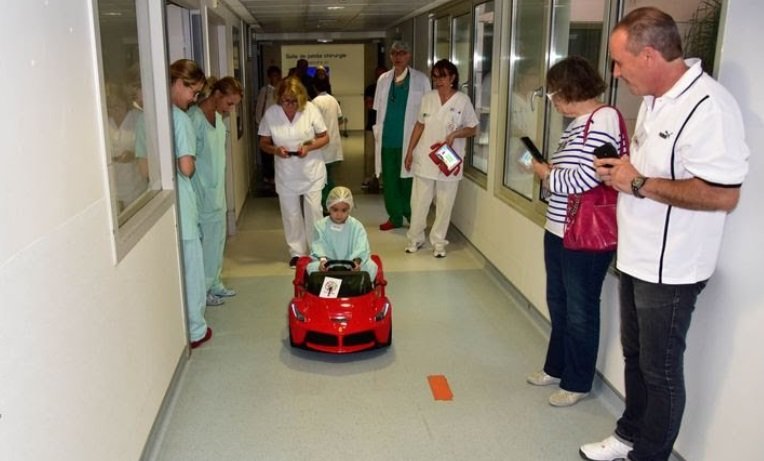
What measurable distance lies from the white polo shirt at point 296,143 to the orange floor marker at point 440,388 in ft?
6.41

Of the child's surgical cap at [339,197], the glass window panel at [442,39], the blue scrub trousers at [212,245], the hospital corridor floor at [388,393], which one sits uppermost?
the glass window panel at [442,39]

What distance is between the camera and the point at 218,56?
5.65 m

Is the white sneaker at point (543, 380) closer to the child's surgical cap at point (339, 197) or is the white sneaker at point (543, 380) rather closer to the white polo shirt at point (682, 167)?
the white polo shirt at point (682, 167)

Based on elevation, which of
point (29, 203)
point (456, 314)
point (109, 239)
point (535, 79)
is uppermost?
point (535, 79)

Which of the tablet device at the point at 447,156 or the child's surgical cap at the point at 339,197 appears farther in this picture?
the tablet device at the point at 447,156

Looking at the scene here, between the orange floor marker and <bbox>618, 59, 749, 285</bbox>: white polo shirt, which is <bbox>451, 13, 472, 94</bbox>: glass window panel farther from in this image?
<bbox>618, 59, 749, 285</bbox>: white polo shirt

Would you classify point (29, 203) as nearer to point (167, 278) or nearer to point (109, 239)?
point (109, 239)

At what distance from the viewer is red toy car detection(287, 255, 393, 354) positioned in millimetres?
3189

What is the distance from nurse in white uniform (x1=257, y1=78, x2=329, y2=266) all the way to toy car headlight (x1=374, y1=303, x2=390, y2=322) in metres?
1.50

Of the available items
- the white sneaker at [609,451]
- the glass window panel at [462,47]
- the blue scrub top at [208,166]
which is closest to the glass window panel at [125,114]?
the blue scrub top at [208,166]

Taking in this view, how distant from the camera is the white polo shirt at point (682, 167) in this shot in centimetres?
177

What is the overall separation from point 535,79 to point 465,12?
1908 mm

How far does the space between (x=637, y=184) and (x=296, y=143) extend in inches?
116

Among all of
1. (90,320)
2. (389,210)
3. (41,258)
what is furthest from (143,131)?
(389,210)
